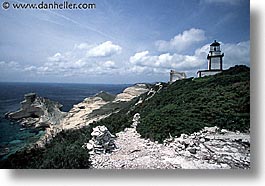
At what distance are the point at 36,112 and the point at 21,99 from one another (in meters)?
0.16

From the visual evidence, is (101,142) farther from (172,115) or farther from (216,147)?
(216,147)

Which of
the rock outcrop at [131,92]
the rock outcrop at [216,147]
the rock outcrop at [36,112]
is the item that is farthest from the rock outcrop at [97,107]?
the rock outcrop at [216,147]

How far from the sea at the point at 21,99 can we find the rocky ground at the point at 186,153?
0.51m

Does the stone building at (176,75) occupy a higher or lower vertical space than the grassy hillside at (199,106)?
higher

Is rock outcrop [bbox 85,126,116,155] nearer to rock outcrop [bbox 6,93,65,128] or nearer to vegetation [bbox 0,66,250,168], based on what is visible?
vegetation [bbox 0,66,250,168]

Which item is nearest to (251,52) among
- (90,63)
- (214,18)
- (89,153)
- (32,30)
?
(214,18)

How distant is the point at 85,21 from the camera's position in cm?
291

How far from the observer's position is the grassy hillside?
2879 millimetres

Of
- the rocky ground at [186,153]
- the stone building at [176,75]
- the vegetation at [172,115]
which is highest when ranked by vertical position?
the stone building at [176,75]

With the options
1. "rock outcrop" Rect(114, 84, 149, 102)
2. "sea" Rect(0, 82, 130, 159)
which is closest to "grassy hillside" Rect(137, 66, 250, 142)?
"rock outcrop" Rect(114, 84, 149, 102)

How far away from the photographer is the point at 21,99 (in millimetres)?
2912

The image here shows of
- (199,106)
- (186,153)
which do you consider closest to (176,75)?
(199,106)

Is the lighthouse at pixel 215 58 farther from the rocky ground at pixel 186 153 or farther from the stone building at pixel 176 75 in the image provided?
the rocky ground at pixel 186 153

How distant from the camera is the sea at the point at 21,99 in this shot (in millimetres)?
2895
